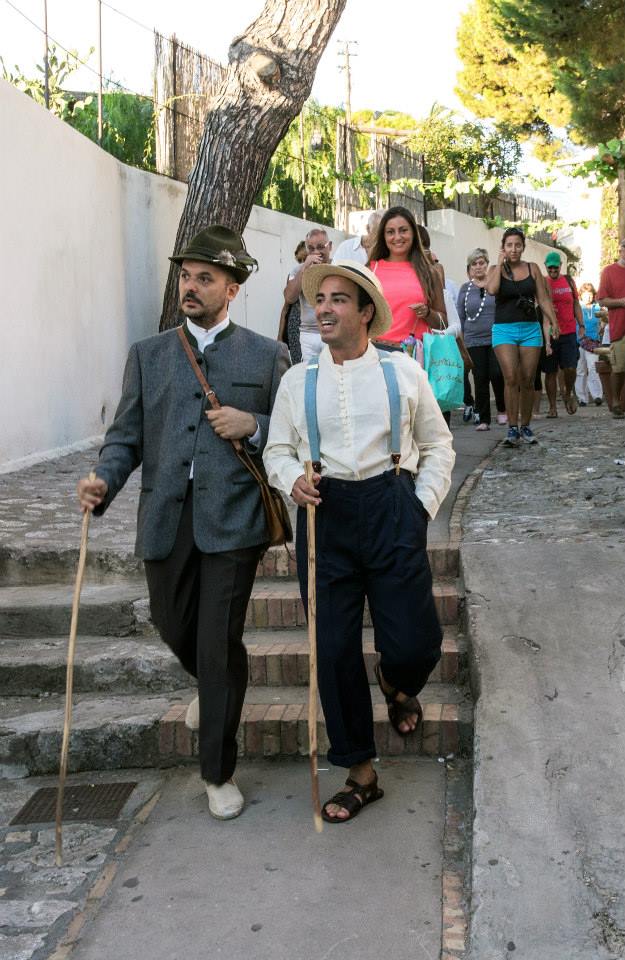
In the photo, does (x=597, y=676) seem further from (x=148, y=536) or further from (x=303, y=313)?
(x=303, y=313)

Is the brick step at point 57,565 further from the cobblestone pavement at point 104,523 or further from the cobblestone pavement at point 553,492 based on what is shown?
the cobblestone pavement at point 553,492

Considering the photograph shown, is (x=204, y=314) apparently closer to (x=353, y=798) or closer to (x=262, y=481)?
(x=262, y=481)

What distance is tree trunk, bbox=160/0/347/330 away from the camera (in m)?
9.88

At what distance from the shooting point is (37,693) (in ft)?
17.6

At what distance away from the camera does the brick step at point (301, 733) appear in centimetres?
465

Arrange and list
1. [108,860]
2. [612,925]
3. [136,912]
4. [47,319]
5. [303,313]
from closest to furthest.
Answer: [612,925] → [136,912] → [108,860] → [303,313] → [47,319]

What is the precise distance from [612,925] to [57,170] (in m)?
8.87

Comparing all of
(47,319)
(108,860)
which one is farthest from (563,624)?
(47,319)

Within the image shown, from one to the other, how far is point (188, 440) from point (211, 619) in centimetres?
64

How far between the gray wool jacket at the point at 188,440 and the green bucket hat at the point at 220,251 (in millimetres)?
239

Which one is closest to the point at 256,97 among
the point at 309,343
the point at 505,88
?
the point at 309,343

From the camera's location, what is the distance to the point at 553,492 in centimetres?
789

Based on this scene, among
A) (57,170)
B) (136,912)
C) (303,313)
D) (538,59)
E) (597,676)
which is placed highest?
(538,59)

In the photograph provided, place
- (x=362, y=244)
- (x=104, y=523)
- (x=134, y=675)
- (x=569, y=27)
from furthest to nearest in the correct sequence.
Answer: (x=569, y=27), (x=362, y=244), (x=104, y=523), (x=134, y=675)
